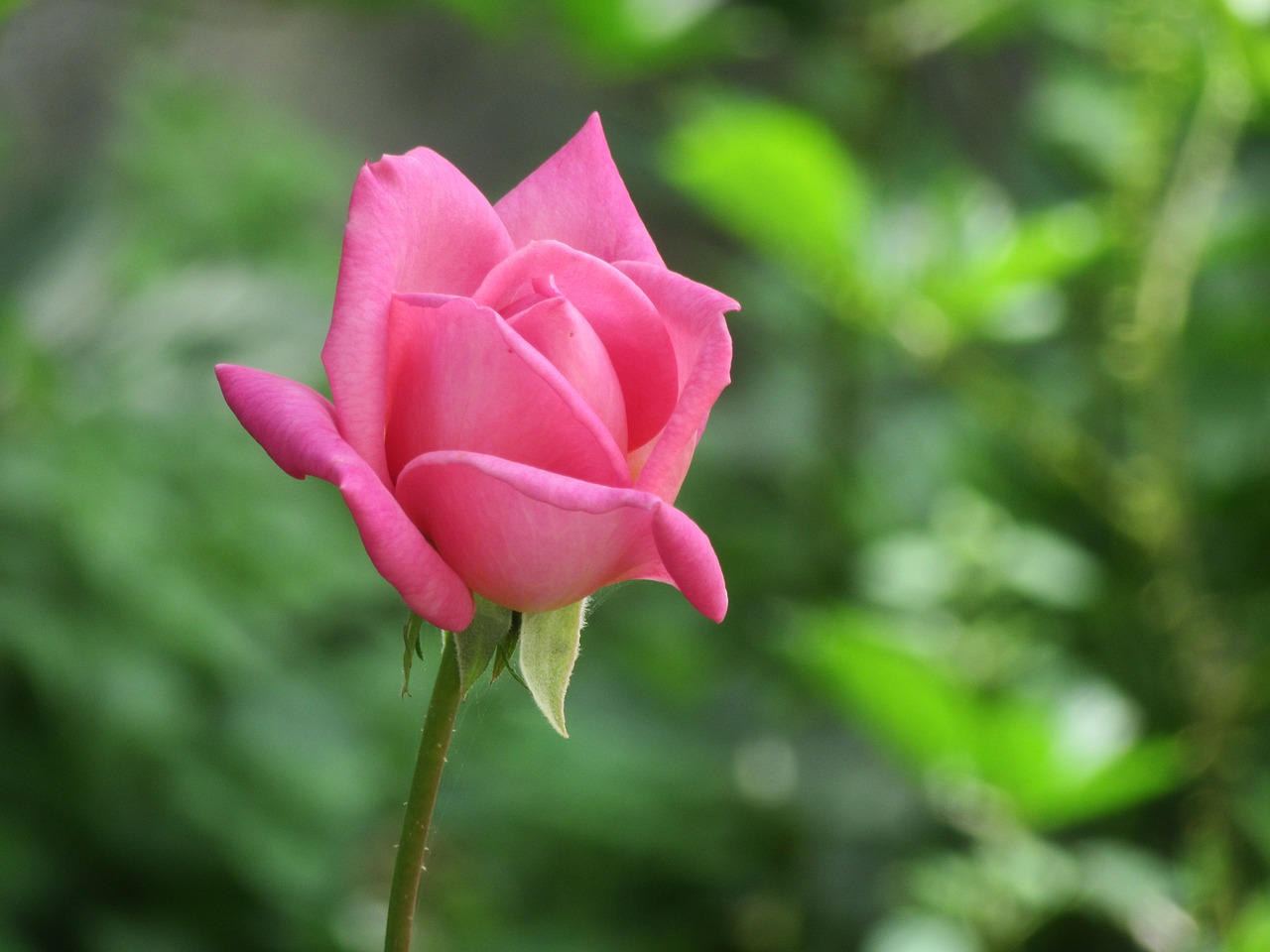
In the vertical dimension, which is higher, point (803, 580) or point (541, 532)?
point (803, 580)

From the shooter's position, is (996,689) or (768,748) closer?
(996,689)

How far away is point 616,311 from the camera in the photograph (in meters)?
0.24

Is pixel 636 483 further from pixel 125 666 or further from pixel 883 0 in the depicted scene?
pixel 883 0

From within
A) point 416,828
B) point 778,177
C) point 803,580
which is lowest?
point 416,828

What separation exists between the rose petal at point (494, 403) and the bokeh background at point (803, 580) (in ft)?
1.91

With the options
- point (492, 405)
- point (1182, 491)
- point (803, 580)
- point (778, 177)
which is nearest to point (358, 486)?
point (492, 405)

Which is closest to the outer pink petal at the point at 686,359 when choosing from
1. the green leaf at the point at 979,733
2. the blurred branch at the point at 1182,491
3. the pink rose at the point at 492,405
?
the pink rose at the point at 492,405

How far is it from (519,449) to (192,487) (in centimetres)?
110

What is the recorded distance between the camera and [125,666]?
1031 mm

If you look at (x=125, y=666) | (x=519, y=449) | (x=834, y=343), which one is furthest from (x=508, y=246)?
(x=834, y=343)

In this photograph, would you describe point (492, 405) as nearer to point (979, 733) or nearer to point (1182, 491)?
point (979, 733)

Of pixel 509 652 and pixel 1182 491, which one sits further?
Result: pixel 1182 491

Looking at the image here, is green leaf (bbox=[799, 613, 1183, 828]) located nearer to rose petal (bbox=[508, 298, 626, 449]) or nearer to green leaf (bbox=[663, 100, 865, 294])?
green leaf (bbox=[663, 100, 865, 294])

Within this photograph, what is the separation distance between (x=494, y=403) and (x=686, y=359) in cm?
5
